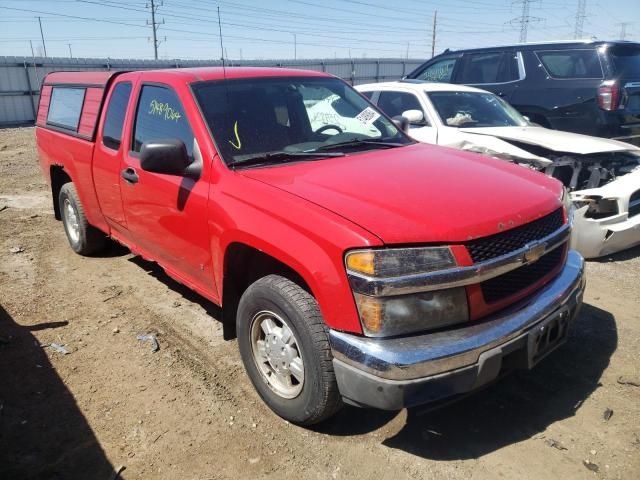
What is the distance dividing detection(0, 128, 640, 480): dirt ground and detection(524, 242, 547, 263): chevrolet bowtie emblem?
0.89m

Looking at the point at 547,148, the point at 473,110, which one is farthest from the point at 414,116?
the point at 547,148

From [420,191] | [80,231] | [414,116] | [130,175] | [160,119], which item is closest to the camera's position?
[420,191]

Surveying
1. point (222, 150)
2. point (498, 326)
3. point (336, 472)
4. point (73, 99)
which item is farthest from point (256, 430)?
point (73, 99)

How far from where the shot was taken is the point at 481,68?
8.40 metres

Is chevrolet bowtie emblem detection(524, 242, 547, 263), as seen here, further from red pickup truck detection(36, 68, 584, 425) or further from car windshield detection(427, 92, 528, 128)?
car windshield detection(427, 92, 528, 128)

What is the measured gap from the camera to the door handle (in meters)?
3.73

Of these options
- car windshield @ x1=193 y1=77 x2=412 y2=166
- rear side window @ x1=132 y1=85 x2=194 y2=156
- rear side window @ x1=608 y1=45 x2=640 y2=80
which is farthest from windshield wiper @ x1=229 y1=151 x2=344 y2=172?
rear side window @ x1=608 y1=45 x2=640 y2=80

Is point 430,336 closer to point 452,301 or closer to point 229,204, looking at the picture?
point 452,301

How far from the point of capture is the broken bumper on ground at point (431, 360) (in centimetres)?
217

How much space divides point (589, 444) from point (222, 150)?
2.52 m

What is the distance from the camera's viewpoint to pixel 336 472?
250cm

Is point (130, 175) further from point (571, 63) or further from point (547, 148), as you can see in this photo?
point (571, 63)

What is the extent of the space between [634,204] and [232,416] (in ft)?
14.2

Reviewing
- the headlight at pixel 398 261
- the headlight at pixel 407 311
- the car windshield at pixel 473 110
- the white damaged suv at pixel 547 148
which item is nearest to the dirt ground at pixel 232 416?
the headlight at pixel 407 311
